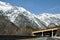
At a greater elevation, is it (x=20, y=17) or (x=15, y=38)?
(x=20, y=17)

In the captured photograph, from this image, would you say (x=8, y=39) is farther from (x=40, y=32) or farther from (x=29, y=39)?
(x=40, y=32)

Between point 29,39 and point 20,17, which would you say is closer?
point 29,39

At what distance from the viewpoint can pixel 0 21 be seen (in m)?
55.5

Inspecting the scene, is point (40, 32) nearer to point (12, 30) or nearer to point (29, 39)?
point (29, 39)

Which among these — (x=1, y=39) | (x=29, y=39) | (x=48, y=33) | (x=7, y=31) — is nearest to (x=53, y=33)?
(x=48, y=33)

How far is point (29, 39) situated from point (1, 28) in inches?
1385

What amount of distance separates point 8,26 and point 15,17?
19.4 m

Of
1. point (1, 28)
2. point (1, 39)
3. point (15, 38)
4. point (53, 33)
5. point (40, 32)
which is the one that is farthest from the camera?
point (1, 28)

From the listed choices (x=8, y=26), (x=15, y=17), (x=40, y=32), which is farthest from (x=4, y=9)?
(x=40, y=32)

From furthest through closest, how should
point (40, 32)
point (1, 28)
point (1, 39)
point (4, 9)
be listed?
point (4, 9) → point (1, 28) → point (40, 32) → point (1, 39)

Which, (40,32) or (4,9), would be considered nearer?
(40,32)

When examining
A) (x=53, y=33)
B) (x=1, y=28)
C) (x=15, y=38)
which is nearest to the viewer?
(x=15, y=38)

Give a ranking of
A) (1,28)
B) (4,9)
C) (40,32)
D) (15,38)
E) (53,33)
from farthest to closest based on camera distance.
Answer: (4,9), (1,28), (40,32), (53,33), (15,38)

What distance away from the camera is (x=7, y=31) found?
2124 inches
